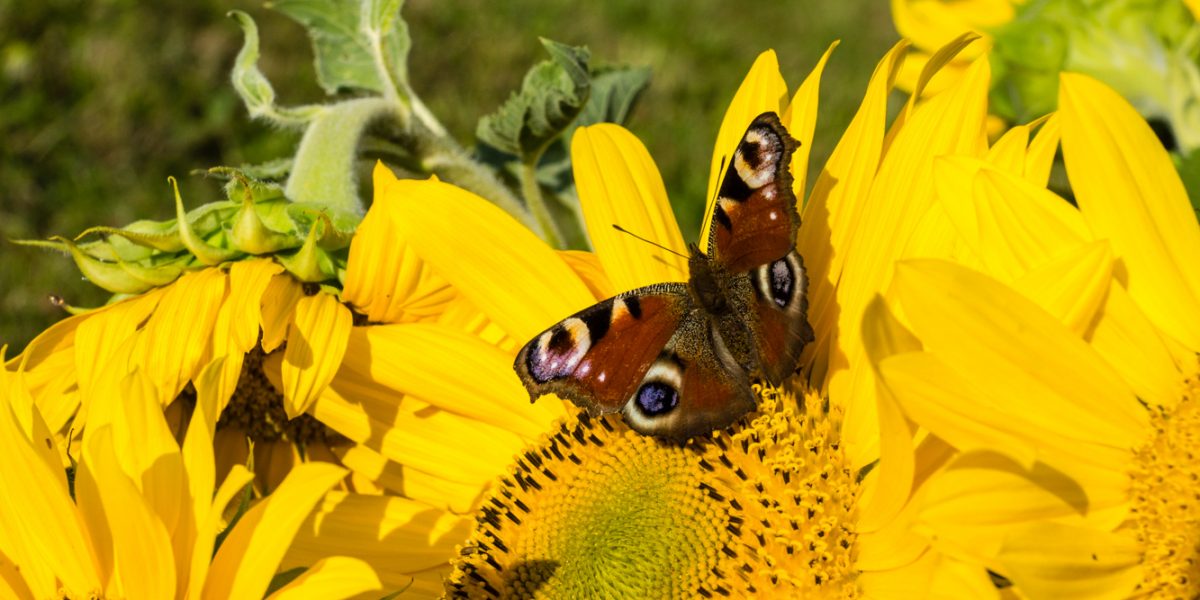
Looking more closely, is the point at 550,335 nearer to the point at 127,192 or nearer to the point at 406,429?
the point at 406,429

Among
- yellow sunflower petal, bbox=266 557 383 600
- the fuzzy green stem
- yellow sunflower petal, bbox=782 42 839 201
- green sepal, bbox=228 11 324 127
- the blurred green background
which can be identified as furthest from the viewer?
the blurred green background

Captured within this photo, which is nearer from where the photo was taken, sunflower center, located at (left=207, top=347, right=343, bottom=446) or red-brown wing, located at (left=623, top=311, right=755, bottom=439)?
red-brown wing, located at (left=623, top=311, right=755, bottom=439)

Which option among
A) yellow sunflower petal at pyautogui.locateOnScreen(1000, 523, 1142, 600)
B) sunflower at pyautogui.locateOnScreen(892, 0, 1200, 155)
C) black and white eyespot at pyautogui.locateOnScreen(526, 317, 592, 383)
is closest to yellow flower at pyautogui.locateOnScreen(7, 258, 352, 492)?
black and white eyespot at pyautogui.locateOnScreen(526, 317, 592, 383)

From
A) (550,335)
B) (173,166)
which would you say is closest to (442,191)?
(550,335)

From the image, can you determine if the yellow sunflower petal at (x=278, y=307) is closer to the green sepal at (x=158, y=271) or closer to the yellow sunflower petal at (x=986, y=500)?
the green sepal at (x=158, y=271)

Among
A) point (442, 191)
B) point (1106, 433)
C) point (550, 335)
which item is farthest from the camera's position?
point (442, 191)

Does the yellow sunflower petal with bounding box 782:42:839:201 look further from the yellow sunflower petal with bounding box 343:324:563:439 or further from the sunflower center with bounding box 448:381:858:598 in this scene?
the yellow sunflower petal with bounding box 343:324:563:439
